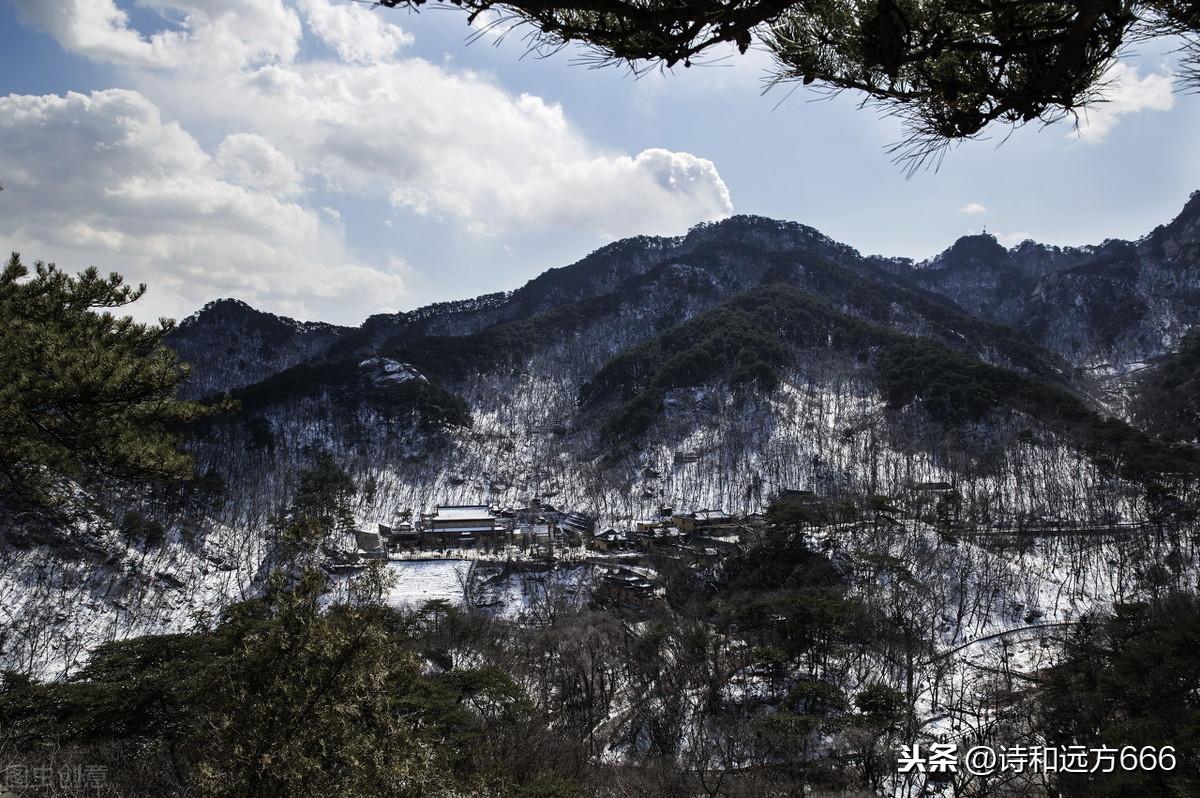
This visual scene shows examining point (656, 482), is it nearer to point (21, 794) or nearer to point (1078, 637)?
point (1078, 637)

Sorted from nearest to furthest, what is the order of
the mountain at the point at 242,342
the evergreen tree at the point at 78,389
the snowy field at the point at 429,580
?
the evergreen tree at the point at 78,389
the snowy field at the point at 429,580
the mountain at the point at 242,342

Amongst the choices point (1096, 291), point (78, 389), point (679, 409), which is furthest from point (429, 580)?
point (1096, 291)

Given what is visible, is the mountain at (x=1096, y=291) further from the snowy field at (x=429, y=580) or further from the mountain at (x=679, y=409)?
the snowy field at (x=429, y=580)

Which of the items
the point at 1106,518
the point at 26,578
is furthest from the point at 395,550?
Answer: the point at 1106,518

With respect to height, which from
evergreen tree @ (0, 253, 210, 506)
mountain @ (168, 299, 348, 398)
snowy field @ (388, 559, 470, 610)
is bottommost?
snowy field @ (388, 559, 470, 610)

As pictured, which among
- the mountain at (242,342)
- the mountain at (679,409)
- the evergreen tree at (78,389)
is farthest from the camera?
the mountain at (242,342)

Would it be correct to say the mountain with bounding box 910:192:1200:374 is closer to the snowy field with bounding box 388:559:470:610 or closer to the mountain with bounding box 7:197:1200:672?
the mountain with bounding box 7:197:1200:672

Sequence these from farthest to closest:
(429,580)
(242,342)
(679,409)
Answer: (242,342) < (679,409) < (429,580)

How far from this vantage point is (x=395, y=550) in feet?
146

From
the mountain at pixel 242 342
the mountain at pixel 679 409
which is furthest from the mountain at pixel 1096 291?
the mountain at pixel 242 342

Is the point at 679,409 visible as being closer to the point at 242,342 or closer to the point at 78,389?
the point at 78,389

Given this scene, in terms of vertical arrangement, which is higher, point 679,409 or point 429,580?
point 679,409

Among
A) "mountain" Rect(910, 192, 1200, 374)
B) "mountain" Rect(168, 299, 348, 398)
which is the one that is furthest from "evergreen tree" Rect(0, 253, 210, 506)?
"mountain" Rect(910, 192, 1200, 374)

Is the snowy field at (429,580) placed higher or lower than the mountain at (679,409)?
lower
